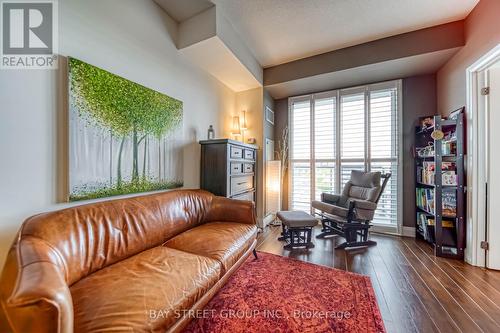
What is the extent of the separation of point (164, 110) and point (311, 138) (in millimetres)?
2743

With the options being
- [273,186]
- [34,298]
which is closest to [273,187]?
[273,186]

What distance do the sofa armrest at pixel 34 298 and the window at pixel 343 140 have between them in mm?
3647

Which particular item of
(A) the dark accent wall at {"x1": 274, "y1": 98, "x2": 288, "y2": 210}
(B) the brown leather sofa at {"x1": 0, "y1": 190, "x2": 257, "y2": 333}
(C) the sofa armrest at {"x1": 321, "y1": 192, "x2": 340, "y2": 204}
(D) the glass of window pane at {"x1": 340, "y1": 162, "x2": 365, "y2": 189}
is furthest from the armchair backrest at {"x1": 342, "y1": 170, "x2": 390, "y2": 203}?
(B) the brown leather sofa at {"x1": 0, "y1": 190, "x2": 257, "y2": 333}

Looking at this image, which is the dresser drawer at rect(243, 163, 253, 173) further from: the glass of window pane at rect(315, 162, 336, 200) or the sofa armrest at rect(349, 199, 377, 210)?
the sofa armrest at rect(349, 199, 377, 210)

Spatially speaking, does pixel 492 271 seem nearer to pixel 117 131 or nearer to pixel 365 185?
pixel 365 185

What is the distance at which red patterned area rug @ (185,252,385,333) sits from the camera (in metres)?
1.34

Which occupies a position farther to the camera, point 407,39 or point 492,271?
point 407,39

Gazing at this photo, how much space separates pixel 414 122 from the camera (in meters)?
3.18

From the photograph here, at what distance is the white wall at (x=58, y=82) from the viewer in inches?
47.3

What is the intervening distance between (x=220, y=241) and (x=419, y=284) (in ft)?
6.20

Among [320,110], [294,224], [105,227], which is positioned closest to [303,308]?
[294,224]

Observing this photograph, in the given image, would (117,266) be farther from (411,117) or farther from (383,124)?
(411,117)

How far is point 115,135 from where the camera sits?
1.71 metres

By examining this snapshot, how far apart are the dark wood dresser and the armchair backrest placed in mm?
1752
